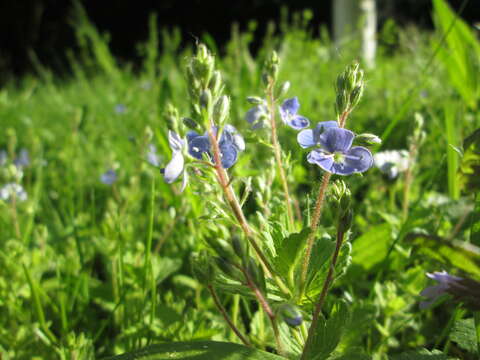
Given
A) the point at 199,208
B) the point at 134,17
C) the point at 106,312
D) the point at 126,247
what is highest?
the point at 134,17

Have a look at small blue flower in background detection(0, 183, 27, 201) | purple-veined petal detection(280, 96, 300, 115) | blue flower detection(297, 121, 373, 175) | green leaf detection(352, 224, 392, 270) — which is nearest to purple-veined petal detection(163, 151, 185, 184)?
blue flower detection(297, 121, 373, 175)

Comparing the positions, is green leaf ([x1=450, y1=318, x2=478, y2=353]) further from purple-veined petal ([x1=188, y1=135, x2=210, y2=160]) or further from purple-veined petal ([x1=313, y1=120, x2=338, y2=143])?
purple-veined petal ([x1=188, y1=135, x2=210, y2=160])

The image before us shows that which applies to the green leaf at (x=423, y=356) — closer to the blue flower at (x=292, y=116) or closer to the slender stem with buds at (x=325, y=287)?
the slender stem with buds at (x=325, y=287)

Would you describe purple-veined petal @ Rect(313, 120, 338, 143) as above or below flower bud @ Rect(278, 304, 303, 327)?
above

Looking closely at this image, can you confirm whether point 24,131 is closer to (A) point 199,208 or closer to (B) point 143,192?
(B) point 143,192

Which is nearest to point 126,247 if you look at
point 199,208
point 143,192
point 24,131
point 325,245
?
point 199,208

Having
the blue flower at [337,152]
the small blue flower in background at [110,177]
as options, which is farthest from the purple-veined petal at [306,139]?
the small blue flower in background at [110,177]
